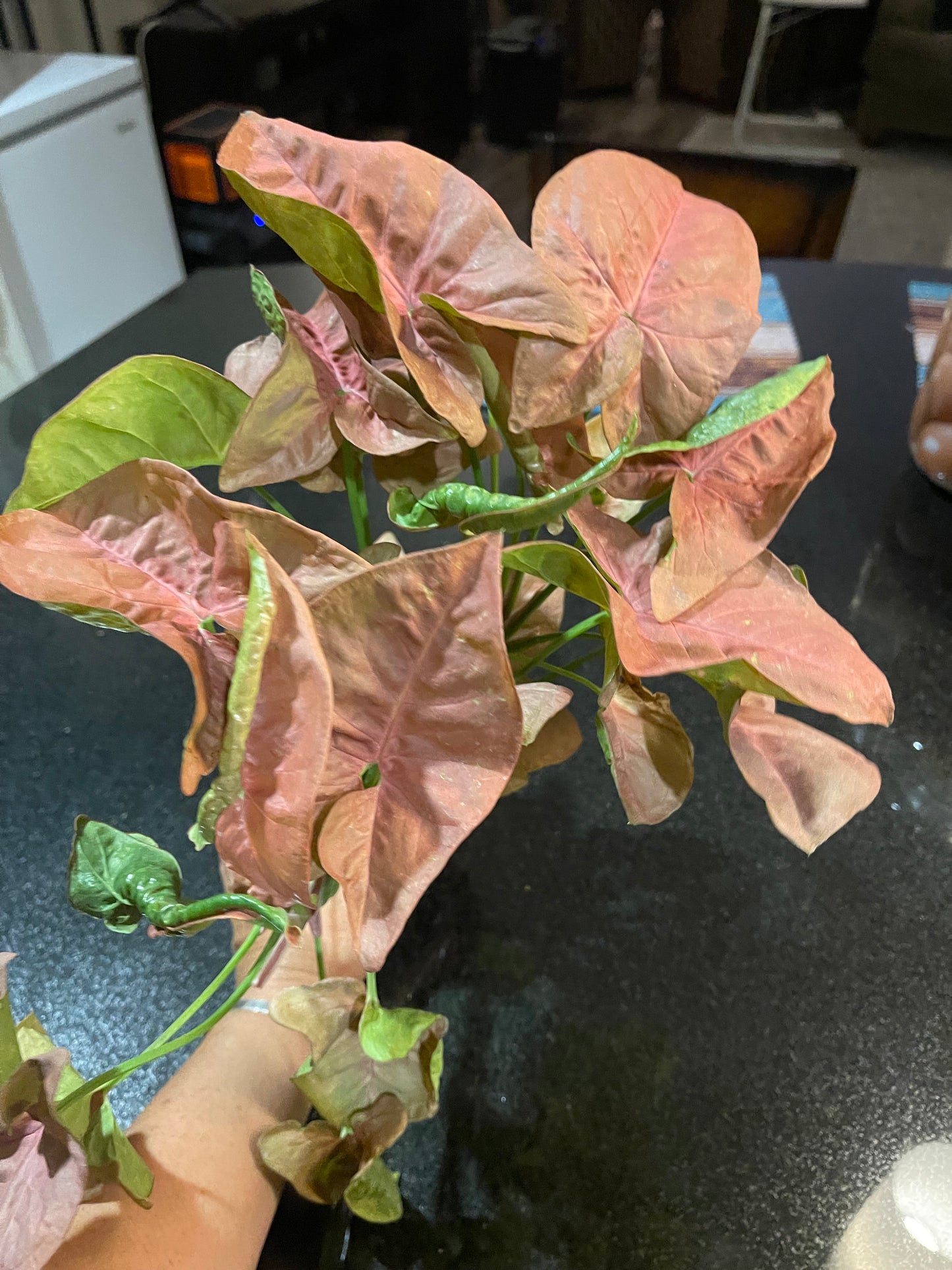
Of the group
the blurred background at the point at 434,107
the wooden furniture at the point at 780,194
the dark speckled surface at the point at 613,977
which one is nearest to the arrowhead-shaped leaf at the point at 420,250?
the dark speckled surface at the point at 613,977

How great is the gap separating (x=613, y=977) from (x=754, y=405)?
372 millimetres

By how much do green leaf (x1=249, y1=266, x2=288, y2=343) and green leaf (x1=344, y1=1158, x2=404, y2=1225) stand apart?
336 millimetres

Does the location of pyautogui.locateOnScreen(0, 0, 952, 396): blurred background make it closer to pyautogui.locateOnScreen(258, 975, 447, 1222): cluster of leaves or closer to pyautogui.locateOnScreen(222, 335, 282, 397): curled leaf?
pyautogui.locateOnScreen(222, 335, 282, 397): curled leaf

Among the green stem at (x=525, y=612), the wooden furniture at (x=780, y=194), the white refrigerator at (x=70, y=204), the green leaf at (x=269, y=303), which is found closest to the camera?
the green leaf at (x=269, y=303)

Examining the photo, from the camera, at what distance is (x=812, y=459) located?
1.00ft

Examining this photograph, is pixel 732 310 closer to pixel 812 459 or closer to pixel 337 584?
pixel 812 459

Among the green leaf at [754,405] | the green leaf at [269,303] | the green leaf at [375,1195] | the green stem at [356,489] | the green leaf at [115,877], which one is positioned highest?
the green leaf at [269,303]

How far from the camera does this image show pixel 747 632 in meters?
0.29

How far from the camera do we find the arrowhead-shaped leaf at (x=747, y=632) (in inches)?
10.7

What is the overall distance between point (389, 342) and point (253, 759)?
0.17 m

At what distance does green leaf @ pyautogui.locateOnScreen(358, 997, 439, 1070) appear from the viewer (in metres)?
0.31

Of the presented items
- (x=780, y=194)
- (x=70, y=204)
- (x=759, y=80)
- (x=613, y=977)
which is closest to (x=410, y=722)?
(x=613, y=977)

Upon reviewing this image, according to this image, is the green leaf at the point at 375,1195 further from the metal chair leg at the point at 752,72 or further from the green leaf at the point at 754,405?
the metal chair leg at the point at 752,72

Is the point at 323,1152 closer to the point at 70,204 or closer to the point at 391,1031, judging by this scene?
the point at 391,1031
